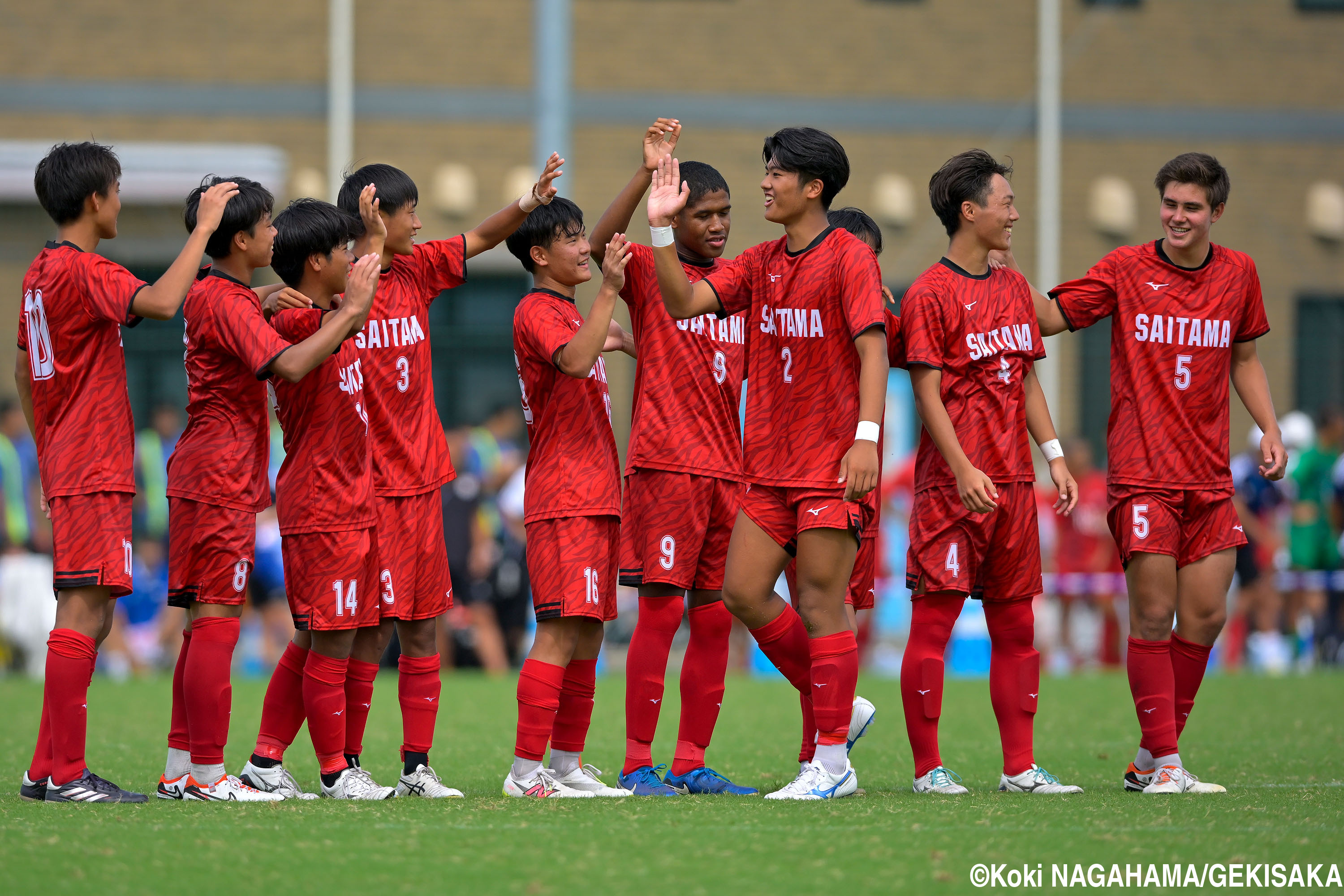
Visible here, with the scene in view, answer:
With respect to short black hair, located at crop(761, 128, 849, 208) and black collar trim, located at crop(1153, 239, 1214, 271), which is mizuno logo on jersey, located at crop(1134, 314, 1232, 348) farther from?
short black hair, located at crop(761, 128, 849, 208)

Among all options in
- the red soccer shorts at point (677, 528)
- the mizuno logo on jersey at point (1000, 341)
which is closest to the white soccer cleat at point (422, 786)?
the red soccer shorts at point (677, 528)

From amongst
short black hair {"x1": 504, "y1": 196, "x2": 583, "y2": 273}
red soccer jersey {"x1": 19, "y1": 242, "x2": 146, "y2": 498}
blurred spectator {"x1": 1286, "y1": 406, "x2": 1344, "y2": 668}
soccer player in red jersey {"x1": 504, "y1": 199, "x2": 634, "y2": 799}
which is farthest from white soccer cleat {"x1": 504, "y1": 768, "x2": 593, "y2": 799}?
blurred spectator {"x1": 1286, "y1": 406, "x2": 1344, "y2": 668}

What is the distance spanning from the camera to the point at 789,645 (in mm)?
5664

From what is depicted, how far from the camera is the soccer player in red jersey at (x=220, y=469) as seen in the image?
522 cm

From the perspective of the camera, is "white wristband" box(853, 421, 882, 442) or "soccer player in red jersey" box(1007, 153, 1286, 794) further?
"soccer player in red jersey" box(1007, 153, 1286, 794)

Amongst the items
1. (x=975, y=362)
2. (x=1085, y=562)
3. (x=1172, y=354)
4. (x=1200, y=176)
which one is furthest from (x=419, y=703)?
(x=1085, y=562)

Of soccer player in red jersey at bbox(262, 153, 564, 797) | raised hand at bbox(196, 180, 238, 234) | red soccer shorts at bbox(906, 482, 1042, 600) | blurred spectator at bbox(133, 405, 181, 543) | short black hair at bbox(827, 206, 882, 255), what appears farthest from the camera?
blurred spectator at bbox(133, 405, 181, 543)

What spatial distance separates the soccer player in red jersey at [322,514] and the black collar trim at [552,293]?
705 millimetres

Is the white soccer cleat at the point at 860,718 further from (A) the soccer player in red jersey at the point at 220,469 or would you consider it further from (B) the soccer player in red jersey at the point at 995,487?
(A) the soccer player in red jersey at the point at 220,469

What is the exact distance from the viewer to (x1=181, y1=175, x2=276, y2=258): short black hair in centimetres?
548

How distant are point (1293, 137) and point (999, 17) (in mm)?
3942

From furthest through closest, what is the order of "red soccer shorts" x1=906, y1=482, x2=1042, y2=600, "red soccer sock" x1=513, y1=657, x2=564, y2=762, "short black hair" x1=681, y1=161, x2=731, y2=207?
1. "short black hair" x1=681, y1=161, x2=731, y2=207
2. "red soccer shorts" x1=906, y1=482, x2=1042, y2=600
3. "red soccer sock" x1=513, y1=657, x2=564, y2=762

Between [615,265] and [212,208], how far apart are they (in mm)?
1424

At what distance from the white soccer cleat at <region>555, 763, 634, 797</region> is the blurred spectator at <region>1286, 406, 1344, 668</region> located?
1018 cm
